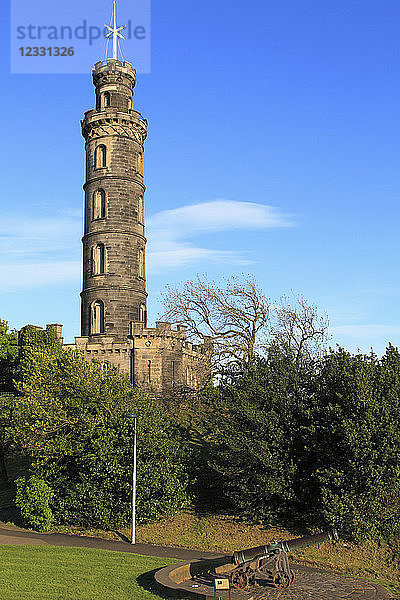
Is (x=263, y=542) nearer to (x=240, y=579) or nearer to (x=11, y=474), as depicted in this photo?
(x=240, y=579)

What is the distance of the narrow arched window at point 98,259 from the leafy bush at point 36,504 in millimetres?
22771

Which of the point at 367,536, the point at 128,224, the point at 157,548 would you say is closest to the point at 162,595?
the point at 157,548

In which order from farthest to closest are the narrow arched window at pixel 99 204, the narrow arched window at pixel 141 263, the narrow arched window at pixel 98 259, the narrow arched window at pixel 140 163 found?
the narrow arched window at pixel 140 163 → the narrow arched window at pixel 141 263 → the narrow arched window at pixel 99 204 → the narrow arched window at pixel 98 259

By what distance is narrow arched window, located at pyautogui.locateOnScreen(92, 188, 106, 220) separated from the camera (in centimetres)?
4947

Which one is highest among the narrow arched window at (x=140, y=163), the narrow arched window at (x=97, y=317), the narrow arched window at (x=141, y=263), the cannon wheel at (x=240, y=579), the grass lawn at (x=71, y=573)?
the narrow arched window at (x=140, y=163)

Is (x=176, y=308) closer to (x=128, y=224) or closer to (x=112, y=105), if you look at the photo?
(x=128, y=224)

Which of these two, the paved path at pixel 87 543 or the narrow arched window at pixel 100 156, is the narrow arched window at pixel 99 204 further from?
the paved path at pixel 87 543

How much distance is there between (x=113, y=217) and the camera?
160ft

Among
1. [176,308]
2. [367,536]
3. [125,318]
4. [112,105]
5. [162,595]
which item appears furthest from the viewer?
[112,105]

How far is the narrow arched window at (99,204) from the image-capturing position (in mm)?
49469

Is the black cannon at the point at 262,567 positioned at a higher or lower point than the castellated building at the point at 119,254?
lower

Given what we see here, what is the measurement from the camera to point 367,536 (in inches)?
931

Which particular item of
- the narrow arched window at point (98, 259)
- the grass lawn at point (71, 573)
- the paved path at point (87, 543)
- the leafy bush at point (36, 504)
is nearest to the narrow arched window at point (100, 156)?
the narrow arched window at point (98, 259)

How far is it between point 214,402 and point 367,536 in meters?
8.78
